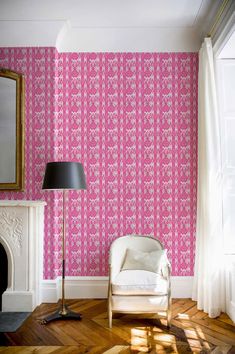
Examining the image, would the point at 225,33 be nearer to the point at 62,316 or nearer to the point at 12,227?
the point at 12,227

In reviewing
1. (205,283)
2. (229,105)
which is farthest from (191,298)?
(229,105)

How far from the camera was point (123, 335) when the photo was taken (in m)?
2.78

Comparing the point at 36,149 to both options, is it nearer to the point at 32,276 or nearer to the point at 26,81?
the point at 26,81

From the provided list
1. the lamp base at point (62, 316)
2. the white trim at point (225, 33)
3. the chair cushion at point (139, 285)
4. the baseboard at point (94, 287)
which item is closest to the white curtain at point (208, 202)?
the white trim at point (225, 33)

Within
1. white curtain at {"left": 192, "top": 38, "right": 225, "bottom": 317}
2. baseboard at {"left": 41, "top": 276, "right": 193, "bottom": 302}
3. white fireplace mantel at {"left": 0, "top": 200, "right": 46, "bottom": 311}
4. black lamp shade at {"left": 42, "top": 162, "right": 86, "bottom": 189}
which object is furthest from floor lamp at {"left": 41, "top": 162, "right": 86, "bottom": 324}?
white curtain at {"left": 192, "top": 38, "right": 225, "bottom": 317}

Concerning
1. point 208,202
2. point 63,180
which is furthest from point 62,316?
point 208,202

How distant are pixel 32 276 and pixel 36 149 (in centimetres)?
142

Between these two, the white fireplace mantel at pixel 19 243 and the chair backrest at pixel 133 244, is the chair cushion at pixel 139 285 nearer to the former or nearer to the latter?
the chair backrest at pixel 133 244

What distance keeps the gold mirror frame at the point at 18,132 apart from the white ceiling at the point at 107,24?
396 mm

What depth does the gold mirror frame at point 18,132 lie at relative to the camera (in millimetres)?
3590

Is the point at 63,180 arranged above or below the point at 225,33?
below

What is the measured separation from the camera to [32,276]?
3400 mm

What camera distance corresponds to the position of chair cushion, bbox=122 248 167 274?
10.5 ft

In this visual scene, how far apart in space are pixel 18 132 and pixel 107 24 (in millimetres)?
1654
